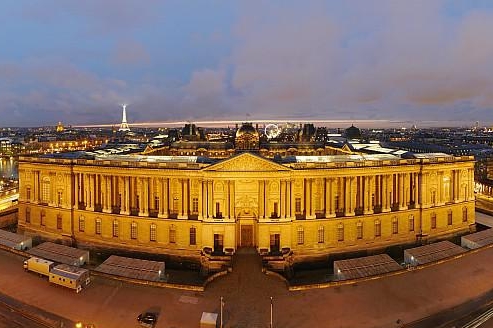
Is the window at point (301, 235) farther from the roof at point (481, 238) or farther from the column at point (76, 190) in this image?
the column at point (76, 190)

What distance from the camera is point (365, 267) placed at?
146 ft

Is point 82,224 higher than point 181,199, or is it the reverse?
point 181,199

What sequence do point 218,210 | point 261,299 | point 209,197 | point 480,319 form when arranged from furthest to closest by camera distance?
point 218,210
point 209,197
point 261,299
point 480,319

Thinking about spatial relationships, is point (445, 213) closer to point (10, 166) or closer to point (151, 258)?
point (151, 258)

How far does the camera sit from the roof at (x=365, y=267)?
43.3 meters

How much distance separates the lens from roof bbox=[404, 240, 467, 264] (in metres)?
47.8

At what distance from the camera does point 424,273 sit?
4391 centimetres

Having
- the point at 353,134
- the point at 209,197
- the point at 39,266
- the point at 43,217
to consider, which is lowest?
the point at 39,266

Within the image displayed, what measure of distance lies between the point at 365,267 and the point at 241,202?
17655 mm

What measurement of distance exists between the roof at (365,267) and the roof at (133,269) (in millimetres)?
20278

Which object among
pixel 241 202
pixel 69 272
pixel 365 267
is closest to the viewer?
pixel 69 272

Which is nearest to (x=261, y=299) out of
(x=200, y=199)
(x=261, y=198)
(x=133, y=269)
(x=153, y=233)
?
(x=133, y=269)

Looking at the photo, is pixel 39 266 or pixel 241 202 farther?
pixel 241 202

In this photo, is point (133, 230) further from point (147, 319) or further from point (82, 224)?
point (147, 319)
